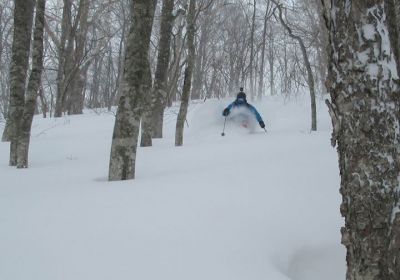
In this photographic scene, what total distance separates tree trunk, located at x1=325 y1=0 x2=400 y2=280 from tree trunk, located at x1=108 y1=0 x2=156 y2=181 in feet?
10.5

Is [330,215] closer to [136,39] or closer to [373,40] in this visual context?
[373,40]

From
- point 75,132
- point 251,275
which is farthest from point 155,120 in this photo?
point 251,275

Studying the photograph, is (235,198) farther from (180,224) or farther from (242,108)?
(242,108)

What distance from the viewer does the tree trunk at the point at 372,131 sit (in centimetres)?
179

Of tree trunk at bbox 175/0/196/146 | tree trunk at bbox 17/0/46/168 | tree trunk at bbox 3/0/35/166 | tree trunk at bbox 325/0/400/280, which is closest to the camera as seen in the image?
tree trunk at bbox 325/0/400/280

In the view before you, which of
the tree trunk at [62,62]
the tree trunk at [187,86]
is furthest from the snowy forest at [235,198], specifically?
the tree trunk at [62,62]

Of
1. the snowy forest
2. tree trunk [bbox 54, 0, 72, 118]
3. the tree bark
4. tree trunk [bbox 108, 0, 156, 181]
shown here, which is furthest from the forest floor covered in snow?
tree trunk [bbox 54, 0, 72, 118]

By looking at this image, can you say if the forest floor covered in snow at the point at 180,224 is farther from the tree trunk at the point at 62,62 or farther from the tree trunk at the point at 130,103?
the tree trunk at the point at 62,62

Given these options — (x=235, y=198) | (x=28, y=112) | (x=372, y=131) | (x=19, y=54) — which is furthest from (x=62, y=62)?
(x=372, y=131)

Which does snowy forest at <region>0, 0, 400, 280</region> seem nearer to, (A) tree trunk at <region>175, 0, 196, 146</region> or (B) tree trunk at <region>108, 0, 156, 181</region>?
(B) tree trunk at <region>108, 0, 156, 181</region>

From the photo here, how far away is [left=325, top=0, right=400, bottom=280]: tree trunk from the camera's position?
179 cm

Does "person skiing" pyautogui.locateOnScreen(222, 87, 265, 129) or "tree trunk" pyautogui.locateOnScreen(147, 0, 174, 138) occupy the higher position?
"tree trunk" pyautogui.locateOnScreen(147, 0, 174, 138)

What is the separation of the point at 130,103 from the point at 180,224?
2208mm

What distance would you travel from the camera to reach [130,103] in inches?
185
